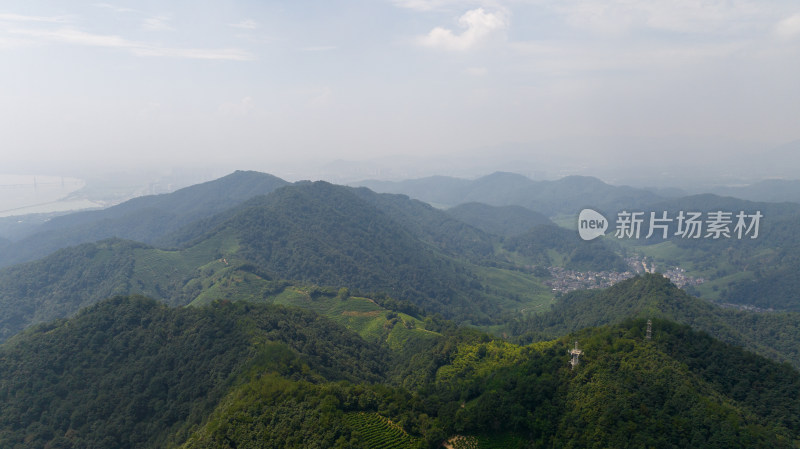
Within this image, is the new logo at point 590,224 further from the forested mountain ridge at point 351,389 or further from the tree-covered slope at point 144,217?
the tree-covered slope at point 144,217

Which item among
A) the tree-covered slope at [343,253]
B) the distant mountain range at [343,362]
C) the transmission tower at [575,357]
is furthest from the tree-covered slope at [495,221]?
the transmission tower at [575,357]

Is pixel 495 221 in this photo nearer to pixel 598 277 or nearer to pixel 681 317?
pixel 598 277

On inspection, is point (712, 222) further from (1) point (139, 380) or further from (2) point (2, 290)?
(2) point (2, 290)

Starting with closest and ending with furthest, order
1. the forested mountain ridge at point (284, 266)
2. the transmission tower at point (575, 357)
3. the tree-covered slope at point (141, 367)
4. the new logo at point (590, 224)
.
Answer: the transmission tower at point (575, 357)
the tree-covered slope at point (141, 367)
the new logo at point (590, 224)
the forested mountain ridge at point (284, 266)

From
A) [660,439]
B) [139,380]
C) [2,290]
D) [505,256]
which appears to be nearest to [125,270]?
[2,290]

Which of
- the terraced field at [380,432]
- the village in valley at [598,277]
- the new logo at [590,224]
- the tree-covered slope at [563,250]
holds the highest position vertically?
the new logo at [590,224]

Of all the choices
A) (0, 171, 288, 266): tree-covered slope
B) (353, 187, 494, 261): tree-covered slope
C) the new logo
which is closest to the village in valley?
(353, 187, 494, 261): tree-covered slope

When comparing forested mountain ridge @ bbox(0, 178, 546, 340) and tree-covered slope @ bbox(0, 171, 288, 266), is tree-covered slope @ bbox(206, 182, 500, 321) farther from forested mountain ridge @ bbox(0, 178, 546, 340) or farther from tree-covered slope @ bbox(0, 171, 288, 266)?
tree-covered slope @ bbox(0, 171, 288, 266)
